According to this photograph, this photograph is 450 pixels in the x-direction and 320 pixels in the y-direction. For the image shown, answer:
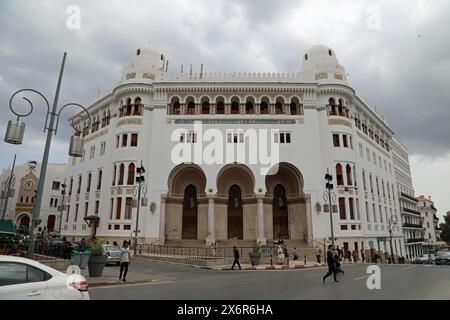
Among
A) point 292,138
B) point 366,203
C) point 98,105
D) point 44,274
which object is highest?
point 98,105

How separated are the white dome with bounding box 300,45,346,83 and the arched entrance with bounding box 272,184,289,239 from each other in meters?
14.3

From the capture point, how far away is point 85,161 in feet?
134

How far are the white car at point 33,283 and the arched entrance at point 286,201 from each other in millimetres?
29267

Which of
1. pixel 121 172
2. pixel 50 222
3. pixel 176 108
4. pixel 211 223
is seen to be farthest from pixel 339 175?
pixel 50 222

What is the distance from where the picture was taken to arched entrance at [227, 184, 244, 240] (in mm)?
34625

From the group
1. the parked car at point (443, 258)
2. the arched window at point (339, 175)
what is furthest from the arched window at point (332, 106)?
the parked car at point (443, 258)

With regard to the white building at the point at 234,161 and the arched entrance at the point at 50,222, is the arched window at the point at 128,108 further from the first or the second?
the arched entrance at the point at 50,222

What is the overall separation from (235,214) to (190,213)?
542 centimetres

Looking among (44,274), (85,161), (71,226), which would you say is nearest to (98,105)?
(85,161)

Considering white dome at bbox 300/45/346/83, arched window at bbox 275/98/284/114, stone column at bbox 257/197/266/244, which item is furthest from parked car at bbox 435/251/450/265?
arched window at bbox 275/98/284/114

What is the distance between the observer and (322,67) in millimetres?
36906

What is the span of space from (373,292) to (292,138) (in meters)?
25.3
